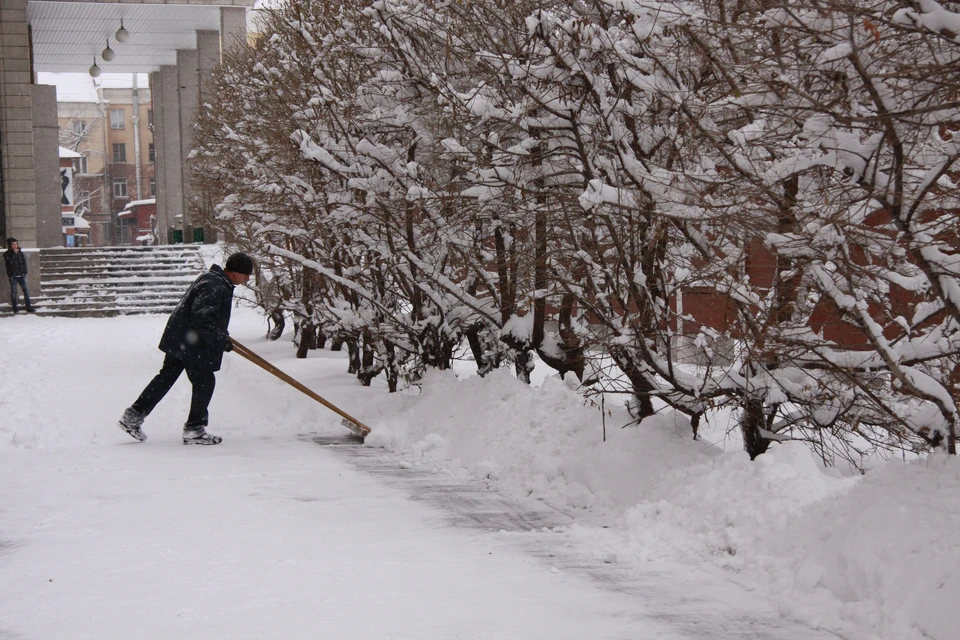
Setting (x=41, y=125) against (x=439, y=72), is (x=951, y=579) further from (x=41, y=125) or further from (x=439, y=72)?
(x=41, y=125)

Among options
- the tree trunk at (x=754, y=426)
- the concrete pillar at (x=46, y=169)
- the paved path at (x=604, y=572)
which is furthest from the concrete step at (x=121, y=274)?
the tree trunk at (x=754, y=426)

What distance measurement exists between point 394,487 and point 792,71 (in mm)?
3744

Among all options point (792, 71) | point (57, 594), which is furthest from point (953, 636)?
point (57, 594)

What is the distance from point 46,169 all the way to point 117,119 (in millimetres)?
61021

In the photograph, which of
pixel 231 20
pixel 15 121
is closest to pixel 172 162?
pixel 231 20

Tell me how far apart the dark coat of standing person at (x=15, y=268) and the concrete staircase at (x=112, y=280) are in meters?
0.61

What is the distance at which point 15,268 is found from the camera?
961 inches

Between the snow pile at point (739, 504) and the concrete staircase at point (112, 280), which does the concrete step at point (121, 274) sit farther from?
the snow pile at point (739, 504)

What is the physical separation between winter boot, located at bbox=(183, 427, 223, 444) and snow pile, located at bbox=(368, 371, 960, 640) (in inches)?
69.9

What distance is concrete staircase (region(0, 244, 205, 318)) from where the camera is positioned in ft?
86.4

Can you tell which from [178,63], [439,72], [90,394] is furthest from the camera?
[178,63]

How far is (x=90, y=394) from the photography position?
11672 mm

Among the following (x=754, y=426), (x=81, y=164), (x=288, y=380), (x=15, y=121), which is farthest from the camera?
(x=81, y=164)

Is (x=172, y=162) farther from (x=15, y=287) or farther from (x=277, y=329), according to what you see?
(x=277, y=329)
